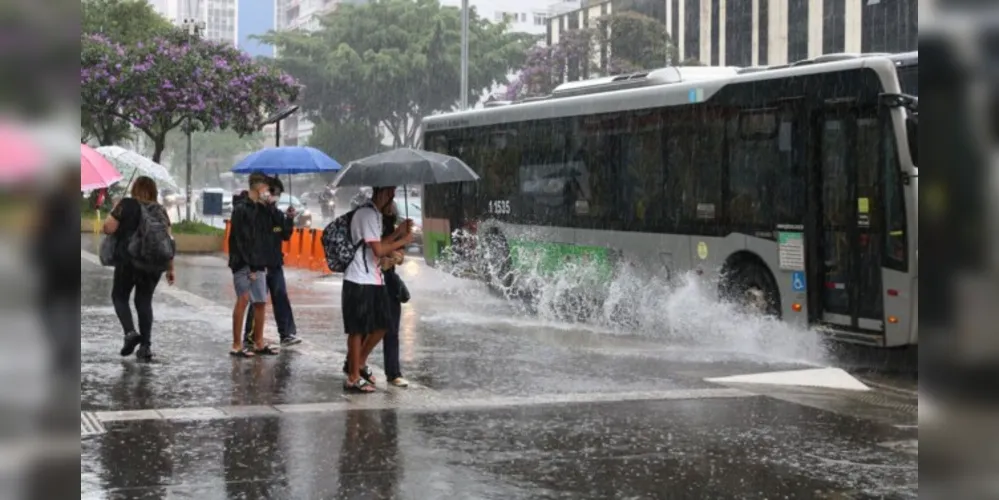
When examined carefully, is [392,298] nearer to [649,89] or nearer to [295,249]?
[649,89]

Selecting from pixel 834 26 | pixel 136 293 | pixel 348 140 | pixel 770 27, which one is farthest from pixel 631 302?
pixel 348 140

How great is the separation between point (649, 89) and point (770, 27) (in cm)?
4575

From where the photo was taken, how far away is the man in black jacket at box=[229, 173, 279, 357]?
11.7 meters

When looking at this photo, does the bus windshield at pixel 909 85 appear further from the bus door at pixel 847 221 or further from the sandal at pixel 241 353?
the sandal at pixel 241 353

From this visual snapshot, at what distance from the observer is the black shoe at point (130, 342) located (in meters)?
11.6

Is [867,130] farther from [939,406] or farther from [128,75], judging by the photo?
[128,75]

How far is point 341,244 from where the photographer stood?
9812 mm

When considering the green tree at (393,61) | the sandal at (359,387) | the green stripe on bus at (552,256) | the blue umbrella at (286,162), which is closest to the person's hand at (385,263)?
the sandal at (359,387)

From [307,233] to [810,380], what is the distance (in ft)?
54.6

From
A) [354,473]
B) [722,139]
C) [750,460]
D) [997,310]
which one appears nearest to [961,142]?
[997,310]

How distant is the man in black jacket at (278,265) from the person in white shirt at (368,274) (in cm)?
222

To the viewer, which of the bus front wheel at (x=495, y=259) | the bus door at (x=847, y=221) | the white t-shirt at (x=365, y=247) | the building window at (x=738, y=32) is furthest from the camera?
the building window at (x=738, y=32)

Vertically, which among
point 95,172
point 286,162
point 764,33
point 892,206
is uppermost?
point 764,33

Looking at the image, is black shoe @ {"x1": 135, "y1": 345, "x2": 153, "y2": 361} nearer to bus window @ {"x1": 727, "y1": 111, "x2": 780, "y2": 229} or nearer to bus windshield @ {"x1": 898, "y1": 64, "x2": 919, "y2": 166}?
bus window @ {"x1": 727, "y1": 111, "x2": 780, "y2": 229}
